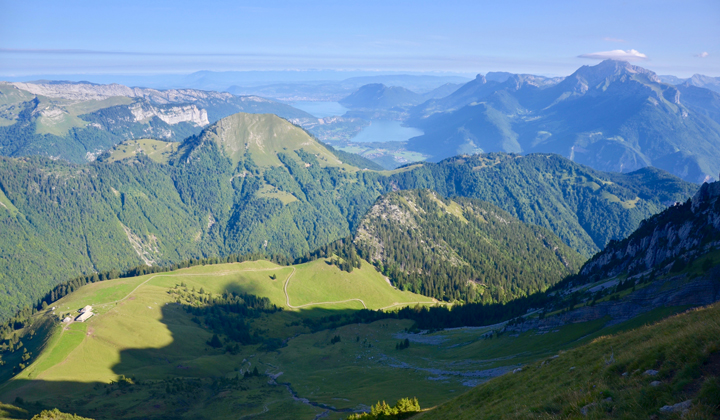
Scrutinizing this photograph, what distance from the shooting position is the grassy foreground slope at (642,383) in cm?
1958

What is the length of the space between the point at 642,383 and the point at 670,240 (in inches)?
5375

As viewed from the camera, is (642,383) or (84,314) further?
(84,314)

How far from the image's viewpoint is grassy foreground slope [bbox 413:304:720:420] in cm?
1958

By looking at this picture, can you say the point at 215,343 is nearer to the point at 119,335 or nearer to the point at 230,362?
the point at 230,362

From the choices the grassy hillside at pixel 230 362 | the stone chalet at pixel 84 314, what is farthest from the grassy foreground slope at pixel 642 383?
the stone chalet at pixel 84 314

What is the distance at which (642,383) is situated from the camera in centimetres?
2323

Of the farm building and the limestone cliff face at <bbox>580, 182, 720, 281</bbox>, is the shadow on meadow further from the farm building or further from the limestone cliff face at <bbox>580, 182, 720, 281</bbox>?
the limestone cliff face at <bbox>580, 182, 720, 281</bbox>

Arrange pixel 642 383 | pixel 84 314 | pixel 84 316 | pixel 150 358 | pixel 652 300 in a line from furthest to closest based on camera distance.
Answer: pixel 84 314 < pixel 84 316 < pixel 150 358 < pixel 652 300 < pixel 642 383

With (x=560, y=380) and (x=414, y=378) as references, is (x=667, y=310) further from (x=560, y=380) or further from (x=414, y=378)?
(x=560, y=380)

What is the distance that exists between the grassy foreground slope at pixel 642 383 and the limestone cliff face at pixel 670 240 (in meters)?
81.1

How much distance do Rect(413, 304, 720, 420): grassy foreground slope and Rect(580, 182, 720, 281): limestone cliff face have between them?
8111cm

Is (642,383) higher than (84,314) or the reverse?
higher

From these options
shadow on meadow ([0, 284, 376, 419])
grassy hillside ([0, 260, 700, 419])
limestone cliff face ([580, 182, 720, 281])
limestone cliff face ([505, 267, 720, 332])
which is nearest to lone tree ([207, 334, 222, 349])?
shadow on meadow ([0, 284, 376, 419])

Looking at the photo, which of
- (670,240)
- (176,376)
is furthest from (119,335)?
(670,240)
